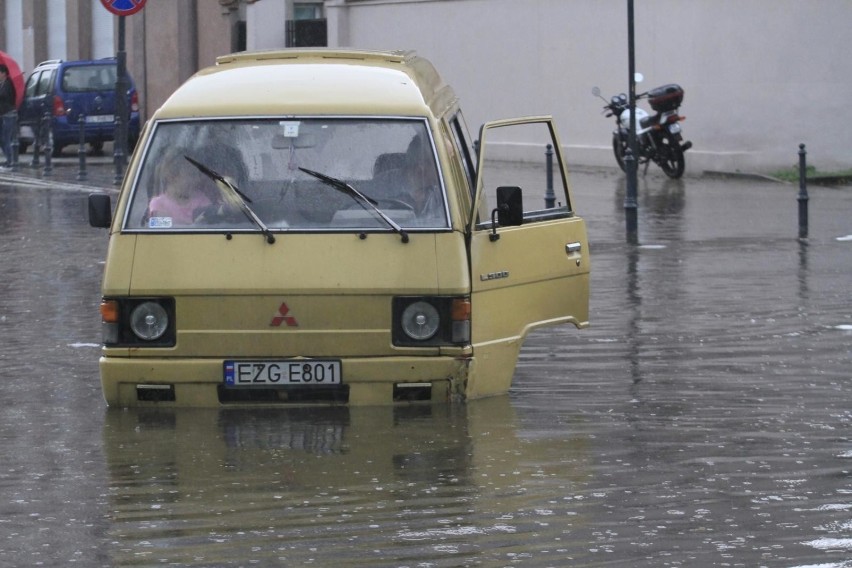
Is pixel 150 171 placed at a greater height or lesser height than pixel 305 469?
greater

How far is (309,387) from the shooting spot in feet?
27.8

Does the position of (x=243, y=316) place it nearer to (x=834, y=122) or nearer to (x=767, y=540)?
(x=767, y=540)

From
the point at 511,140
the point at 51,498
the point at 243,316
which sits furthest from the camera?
the point at 511,140

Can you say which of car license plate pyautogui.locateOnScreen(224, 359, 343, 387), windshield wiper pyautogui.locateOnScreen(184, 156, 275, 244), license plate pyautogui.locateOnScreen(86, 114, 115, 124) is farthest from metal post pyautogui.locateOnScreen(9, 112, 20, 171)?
car license plate pyautogui.locateOnScreen(224, 359, 343, 387)

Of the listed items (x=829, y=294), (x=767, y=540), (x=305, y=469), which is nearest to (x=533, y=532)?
(x=767, y=540)

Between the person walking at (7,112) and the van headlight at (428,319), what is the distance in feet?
79.8

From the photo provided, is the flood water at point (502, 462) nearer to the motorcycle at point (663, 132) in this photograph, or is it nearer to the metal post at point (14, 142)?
the motorcycle at point (663, 132)

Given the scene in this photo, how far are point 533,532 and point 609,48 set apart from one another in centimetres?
2223

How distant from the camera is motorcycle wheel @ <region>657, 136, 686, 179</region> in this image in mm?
25141

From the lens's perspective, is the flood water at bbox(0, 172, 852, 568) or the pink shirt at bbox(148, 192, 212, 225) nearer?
the flood water at bbox(0, 172, 852, 568)

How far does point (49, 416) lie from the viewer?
9172 mm

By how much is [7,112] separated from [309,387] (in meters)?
26.0

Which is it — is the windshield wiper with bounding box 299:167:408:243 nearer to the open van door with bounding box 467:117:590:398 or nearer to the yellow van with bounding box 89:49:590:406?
the yellow van with bounding box 89:49:590:406

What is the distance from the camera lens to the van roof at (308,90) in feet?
29.4
